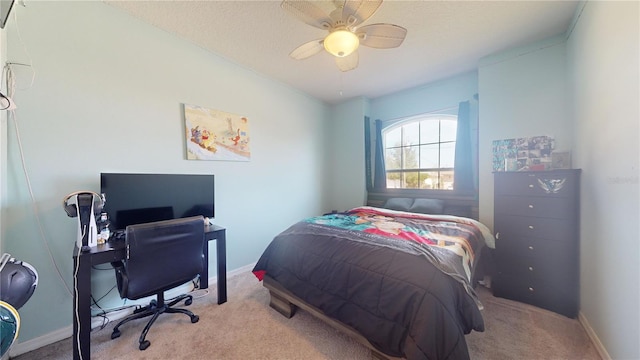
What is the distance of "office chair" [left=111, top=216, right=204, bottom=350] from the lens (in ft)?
5.05

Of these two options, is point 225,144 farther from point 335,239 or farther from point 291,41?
point 335,239

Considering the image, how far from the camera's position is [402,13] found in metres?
1.97

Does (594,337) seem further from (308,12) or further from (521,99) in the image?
(308,12)

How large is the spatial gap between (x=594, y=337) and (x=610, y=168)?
1.23 metres

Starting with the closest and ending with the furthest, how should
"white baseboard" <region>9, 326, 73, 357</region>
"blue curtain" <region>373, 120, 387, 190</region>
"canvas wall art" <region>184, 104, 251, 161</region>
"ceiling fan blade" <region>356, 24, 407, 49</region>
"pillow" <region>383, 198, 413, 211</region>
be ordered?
"white baseboard" <region>9, 326, 73, 357</region> < "ceiling fan blade" <region>356, 24, 407, 49</region> < "canvas wall art" <region>184, 104, 251, 161</region> < "pillow" <region>383, 198, 413, 211</region> < "blue curtain" <region>373, 120, 387, 190</region>

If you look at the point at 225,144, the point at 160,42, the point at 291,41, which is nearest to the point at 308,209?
the point at 225,144

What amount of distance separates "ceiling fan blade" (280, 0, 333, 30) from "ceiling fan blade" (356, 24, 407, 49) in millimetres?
276

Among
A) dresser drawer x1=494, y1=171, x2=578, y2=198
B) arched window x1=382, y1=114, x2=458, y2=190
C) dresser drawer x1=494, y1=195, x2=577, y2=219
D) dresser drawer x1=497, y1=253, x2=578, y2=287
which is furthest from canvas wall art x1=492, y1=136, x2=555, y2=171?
dresser drawer x1=497, y1=253, x2=578, y2=287

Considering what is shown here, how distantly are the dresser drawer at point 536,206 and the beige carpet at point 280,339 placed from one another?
2.89 ft

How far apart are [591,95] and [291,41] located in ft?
8.76

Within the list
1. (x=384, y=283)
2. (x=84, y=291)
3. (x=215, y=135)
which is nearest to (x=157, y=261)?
(x=84, y=291)

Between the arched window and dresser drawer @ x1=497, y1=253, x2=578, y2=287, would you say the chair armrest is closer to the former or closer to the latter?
dresser drawer @ x1=497, y1=253, x2=578, y2=287

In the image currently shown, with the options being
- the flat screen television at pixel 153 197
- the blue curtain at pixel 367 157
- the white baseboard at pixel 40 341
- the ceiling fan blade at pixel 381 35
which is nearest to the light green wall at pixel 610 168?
the ceiling fan blade at pixel 381 35

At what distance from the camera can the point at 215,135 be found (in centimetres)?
259
